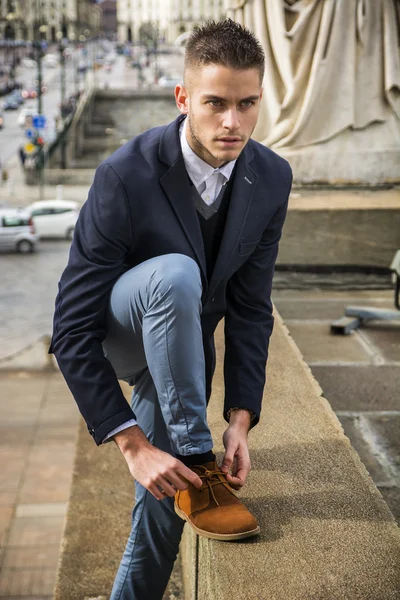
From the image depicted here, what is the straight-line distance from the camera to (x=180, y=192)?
84.5 inches

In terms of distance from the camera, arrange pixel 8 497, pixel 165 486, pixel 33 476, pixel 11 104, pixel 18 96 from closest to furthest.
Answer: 1. pixel 165 486
2. pixel 8 497
3. pixel 33 476
4. pixel 11 104
5. pixel 18 96

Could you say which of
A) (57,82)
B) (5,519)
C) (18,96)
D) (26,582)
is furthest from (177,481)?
(57,82)

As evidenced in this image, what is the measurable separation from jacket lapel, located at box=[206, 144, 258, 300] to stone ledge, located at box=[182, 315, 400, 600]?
0.58m

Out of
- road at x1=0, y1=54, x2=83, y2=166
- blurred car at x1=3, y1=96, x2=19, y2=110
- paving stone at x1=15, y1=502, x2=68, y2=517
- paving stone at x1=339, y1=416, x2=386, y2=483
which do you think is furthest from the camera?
blurred car at x1=3, y1=96, x2=19, y2=110

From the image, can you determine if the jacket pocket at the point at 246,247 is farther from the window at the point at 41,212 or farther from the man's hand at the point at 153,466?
the window at the point at 41,212

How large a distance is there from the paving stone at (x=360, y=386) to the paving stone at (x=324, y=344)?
15 centimetres

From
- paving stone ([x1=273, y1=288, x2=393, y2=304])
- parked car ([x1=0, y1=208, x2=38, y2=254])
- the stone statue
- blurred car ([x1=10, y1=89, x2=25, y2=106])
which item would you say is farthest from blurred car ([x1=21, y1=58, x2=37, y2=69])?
paving stone ([x1=273, y1=288, x2=393, y2=304])

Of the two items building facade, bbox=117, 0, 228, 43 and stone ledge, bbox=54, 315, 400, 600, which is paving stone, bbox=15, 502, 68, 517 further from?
building facade, bbox=117, 0, 228, 43

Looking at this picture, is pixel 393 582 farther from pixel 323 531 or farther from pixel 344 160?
pixel 344 160

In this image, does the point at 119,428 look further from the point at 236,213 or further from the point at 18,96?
the point at 18,96

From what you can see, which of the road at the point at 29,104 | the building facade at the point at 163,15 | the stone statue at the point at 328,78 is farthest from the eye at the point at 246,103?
the building facade at the point at 163,15

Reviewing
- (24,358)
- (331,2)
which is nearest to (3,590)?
(331,2)

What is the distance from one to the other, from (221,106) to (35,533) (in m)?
6.11

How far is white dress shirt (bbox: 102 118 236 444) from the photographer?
218cm
